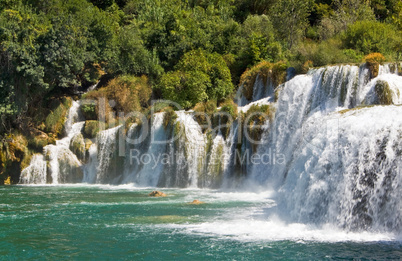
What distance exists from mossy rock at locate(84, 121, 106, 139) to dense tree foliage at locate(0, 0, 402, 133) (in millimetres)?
3110

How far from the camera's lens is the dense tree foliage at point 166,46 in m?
29.9

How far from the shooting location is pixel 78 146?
1212 inches

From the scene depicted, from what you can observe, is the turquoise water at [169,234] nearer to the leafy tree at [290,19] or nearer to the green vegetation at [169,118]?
the green vegetation at [169,118]

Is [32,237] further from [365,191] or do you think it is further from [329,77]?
[329,77]

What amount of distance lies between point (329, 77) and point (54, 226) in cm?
1455

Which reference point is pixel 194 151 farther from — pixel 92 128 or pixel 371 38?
pixel 371 38

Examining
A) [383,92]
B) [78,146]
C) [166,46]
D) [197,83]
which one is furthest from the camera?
[166,46]

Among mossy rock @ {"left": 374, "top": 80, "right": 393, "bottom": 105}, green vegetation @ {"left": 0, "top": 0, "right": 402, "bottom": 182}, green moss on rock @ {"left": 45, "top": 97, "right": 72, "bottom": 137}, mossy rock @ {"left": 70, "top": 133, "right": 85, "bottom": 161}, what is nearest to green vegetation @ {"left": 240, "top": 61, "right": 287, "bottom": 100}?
green vegetation @ {"left": 0, "top": 0, "right": 402, "bottom": 182}

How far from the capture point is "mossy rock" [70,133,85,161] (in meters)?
30.7

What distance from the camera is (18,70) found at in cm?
2917

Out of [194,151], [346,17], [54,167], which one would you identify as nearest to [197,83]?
[194,151]

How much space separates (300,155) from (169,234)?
5.15 meters

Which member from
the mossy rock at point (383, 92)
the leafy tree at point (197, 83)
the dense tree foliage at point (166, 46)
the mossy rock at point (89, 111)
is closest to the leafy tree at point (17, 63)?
the dense tree foliage at point (166, 46)

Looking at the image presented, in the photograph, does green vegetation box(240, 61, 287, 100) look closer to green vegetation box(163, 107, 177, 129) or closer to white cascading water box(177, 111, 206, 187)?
white cascading water box(177, 111, 206, 187)
